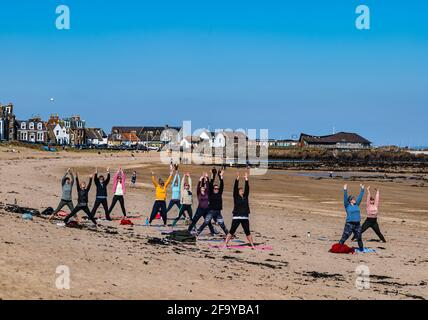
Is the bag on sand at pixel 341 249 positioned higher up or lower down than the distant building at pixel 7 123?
lower down

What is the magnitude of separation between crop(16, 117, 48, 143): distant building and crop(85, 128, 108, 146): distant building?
25.9m

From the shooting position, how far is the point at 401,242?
17.7 metres

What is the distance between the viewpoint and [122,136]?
173 meters

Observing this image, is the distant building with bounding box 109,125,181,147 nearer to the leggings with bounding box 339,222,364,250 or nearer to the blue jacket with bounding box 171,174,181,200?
the blue jacket with bounding box 171,174,181,200

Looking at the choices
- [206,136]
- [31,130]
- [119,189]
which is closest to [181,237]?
[119,189]

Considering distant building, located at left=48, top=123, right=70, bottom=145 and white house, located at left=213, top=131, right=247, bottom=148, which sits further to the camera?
white house, located at left=213, top=131, right=247, bottom=148

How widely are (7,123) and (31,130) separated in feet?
30.1

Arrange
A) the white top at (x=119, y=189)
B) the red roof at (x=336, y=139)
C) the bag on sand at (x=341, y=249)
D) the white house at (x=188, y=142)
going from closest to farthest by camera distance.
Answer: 1. the bag on sand at (x=341, y=249)
2. the white top at (x=119, y=189)
3. the white house at (x=188, y=142)
4. the red roof at (x=336, y=139)

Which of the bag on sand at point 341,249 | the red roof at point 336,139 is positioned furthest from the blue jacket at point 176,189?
the red roof at point 336,139

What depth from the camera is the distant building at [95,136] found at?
152000 mm

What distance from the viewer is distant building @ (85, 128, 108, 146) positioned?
152000 millimetres

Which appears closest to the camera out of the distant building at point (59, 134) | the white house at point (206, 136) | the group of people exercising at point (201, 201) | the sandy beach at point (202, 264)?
the sandy beach at point (202, 264)

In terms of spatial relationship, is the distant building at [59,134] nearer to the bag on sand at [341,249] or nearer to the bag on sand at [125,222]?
the bag on sand at [125,222]

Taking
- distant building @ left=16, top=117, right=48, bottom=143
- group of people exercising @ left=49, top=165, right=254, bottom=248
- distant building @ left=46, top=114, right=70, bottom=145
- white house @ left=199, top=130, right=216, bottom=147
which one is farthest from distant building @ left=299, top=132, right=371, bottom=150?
group of people exercising @ left=49, top=165, right=254, bottom=248
